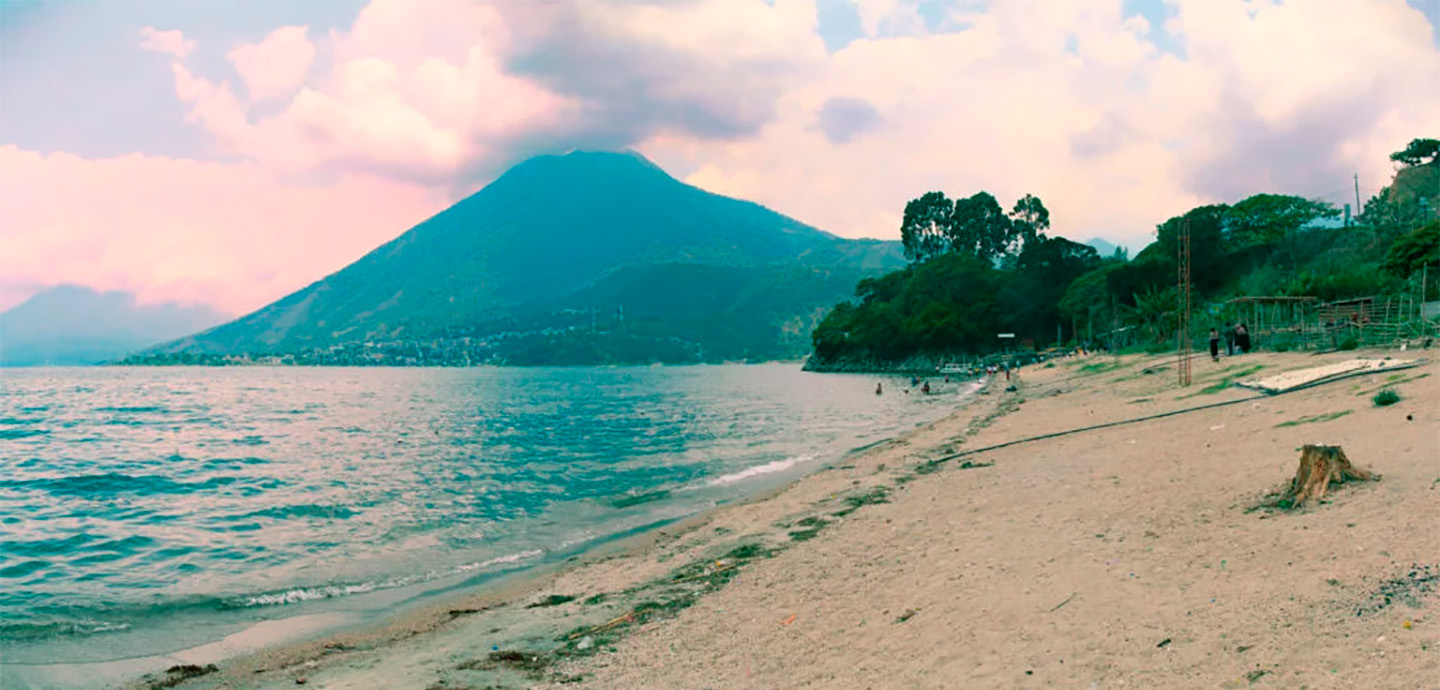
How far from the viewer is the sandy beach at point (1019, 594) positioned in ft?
19.0

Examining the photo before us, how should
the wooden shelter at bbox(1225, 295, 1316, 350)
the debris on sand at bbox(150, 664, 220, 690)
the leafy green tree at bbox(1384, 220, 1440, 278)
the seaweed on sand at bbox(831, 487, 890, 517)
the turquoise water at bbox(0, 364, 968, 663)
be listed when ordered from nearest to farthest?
the debris on sand at bbox(150, 664, 220, 690) → the turquoise water at bbox(0, 364, 968, 663) → the seaweed on sand at bbox(831, 487, 890, 517) → the wooden shelter at bbox(1225, 295, 1316, 350) → the leafy green tree at bbox(1384, 220, 1440, 278)

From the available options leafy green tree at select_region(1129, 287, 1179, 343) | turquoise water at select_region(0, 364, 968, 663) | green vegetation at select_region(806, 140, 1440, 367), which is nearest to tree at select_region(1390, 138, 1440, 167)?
green vegetation at select_region(806, 140, 1440, 367)

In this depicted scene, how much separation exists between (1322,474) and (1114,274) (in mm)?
98150

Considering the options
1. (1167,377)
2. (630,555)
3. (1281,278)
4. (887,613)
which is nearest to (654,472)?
(630,555)

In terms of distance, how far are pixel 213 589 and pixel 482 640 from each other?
646 centimetres

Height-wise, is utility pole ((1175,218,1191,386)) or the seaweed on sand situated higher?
utility pole ((1175,218,1191,386))

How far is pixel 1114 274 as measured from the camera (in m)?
97.2

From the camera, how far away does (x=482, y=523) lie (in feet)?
57.1

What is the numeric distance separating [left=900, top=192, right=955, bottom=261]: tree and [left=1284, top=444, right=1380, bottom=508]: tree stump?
149249 millimetres

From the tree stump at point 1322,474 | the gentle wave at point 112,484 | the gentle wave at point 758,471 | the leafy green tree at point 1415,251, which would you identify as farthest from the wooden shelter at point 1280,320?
the gentle wave at point 112,484

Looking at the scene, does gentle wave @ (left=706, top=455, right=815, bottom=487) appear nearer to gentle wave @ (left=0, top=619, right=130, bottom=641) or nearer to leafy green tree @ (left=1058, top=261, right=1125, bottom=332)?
gentle wave @ (left=0, top=619, right=130, bottom=641)

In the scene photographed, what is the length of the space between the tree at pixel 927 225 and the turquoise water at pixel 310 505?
11733cm

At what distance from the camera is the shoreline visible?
8898mm

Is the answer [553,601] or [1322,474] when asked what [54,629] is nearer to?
[553,601]
